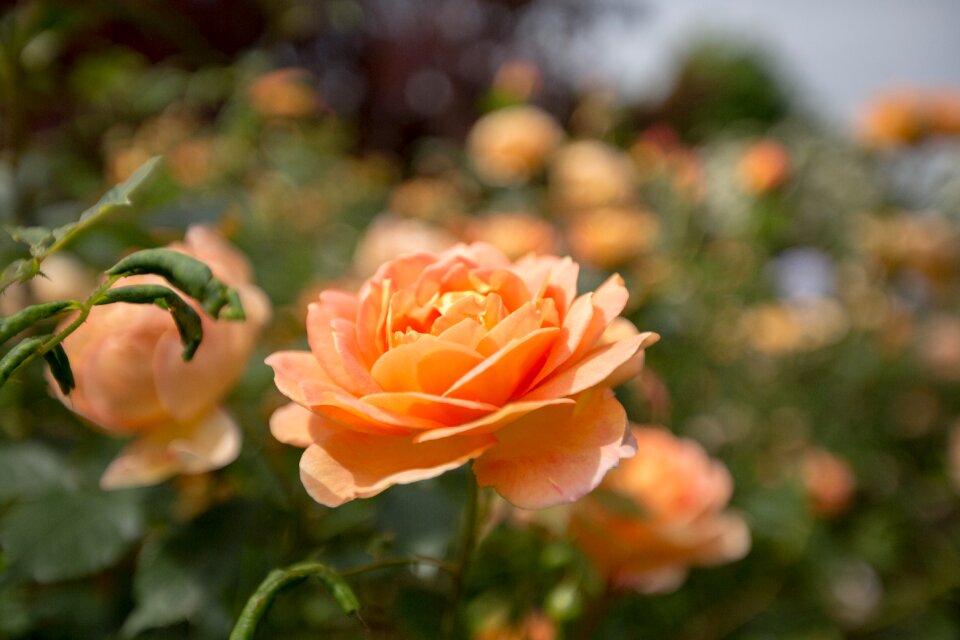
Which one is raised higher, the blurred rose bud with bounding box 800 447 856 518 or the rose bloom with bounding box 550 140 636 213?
the rose bloom with bounding box 550 140 636 213

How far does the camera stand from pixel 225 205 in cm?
45

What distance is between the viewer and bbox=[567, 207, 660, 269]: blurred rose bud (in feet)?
2.89

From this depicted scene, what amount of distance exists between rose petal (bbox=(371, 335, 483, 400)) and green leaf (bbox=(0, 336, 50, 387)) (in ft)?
0.31

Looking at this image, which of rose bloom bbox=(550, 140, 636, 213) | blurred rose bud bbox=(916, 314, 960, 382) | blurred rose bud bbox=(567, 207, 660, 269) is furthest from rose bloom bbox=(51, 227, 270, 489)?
blurred rose bud bbox=(916, 314, 960, 382)

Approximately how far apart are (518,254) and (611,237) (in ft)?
0.56

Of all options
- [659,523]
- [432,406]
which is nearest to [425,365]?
[432,406]

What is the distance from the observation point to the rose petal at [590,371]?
24 cm

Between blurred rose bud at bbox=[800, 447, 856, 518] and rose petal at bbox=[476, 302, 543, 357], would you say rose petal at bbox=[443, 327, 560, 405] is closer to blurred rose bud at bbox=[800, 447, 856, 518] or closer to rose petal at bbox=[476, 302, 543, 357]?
rose petal at bbox=[476, 302, 543, 357]

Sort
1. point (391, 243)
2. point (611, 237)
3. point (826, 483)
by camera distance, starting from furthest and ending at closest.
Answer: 1. point (826, 483)
2. point (611, 237)
3. point (391, 243)

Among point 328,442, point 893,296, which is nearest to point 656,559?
point 328,442

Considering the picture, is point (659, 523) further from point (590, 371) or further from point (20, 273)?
point (20, 273)

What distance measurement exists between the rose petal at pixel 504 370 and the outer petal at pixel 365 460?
0.02 meters

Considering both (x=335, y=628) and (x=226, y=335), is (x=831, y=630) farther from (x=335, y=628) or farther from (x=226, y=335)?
(x=226, y=335)

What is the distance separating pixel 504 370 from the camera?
0.82 ft
